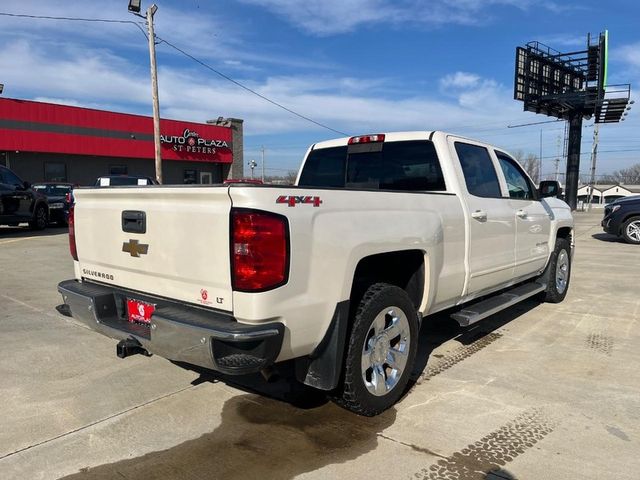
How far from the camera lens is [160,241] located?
123 inches

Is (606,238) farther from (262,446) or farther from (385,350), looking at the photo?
(262,446)

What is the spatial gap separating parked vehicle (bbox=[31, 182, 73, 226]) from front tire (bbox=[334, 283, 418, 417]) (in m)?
15.8

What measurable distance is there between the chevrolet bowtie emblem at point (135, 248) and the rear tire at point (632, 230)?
14.6 metres

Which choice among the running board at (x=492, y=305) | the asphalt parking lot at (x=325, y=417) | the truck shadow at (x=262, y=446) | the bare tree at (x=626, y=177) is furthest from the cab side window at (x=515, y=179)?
the bare tree at (x=626, y=177)

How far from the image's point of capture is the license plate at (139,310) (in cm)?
328

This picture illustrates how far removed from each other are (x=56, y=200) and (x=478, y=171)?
16269mm

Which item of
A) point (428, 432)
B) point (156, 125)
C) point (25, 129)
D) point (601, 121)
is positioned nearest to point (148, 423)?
point (428, 432)

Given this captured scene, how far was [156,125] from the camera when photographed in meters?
19.2

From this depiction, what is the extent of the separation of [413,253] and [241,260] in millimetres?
1604

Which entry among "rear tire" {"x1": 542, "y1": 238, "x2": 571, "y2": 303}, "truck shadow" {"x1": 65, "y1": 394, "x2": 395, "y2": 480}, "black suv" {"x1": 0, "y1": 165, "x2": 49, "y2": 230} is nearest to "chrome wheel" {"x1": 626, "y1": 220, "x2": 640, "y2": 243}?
"rear tire" {"x1": 542, "y1": 238, "x2": 571, "y2": 303}

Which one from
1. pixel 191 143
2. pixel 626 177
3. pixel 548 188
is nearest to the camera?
pixel 548 188

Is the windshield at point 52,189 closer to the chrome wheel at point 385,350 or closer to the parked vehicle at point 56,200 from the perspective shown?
the parked vehicle at point 56,200

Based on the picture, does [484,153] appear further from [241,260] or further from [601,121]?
[601,121]

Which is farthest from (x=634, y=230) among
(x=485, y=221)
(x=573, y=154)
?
(x=573, y=154)
